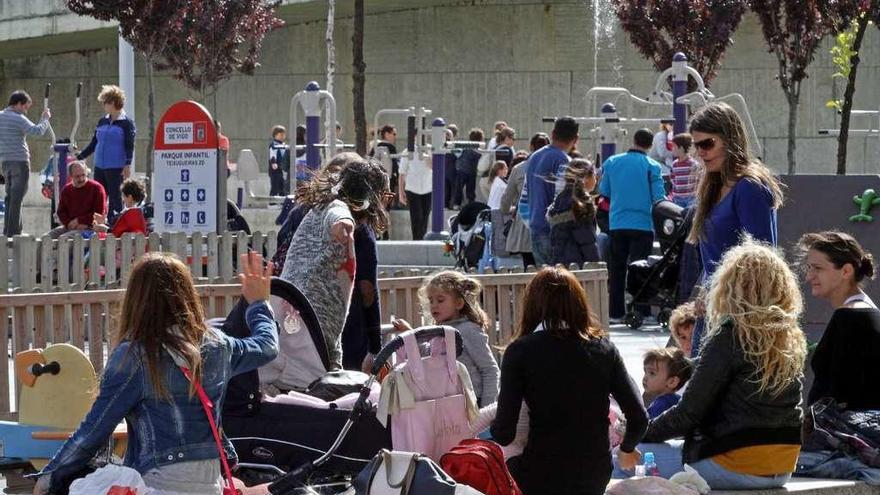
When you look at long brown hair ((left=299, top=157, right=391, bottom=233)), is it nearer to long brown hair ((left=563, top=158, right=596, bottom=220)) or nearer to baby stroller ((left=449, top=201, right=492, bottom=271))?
long brown hair ((left=563, top=158, right=596, bottom=220))

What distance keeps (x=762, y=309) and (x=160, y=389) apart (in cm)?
239

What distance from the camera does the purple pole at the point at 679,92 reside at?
1845 centimetres

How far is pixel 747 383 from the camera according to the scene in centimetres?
695

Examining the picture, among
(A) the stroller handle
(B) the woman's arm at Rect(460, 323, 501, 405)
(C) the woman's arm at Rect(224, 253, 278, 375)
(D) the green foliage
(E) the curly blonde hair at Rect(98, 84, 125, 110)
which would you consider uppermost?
(D) the green foliage

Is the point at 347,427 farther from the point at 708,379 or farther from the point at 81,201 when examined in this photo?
the point at 81,201

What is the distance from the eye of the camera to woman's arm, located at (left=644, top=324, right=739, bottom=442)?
6.92m

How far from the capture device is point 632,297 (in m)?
15.1

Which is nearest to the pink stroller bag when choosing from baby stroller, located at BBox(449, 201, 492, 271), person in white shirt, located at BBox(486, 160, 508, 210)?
baby stroller, located at BBox(449, 201, 492, 271)

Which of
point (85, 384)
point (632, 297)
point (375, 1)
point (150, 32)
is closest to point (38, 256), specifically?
point (632, 297)

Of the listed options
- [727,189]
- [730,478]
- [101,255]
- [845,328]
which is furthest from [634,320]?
[730,478]

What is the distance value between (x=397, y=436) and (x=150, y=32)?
78.2 feet

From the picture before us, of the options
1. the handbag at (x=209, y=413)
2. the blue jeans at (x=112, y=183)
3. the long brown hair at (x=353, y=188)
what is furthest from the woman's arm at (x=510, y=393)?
the blue jeans at (x=112, y=183)

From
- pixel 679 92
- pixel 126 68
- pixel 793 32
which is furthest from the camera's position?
pixel 126 68

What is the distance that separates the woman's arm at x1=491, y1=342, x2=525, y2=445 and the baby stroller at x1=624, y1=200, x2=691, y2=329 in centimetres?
785
